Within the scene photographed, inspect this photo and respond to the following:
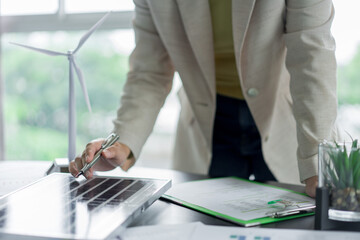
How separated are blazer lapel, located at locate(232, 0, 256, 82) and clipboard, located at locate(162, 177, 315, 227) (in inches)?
17.1

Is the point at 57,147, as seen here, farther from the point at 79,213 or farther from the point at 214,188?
the point at 79,213

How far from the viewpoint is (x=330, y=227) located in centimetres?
85

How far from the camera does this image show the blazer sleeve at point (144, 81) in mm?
1412

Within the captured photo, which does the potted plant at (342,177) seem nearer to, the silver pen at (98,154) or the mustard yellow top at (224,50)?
the silver pen at (98,154)

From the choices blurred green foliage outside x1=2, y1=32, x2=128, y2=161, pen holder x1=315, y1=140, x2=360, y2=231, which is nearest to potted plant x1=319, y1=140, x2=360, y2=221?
pen holder x1=315, y1=140, x2=360, y2=231

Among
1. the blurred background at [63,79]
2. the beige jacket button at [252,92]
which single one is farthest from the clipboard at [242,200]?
the blurred background at [63,79]

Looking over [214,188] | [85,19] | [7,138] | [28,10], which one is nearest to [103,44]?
[85,19]

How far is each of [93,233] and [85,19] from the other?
2.41m

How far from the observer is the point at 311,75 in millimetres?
1182

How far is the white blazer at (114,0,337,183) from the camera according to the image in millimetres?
1180

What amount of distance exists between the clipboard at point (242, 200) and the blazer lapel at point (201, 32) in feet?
1.28

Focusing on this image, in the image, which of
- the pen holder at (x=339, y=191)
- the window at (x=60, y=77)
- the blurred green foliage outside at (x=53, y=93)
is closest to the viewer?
the pen holder at (x=339, y=191)

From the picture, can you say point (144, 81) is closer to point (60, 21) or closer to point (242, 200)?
point (242, 200)

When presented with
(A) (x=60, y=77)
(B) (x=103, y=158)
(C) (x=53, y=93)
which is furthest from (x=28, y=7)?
(B) (x=103, y=158)
